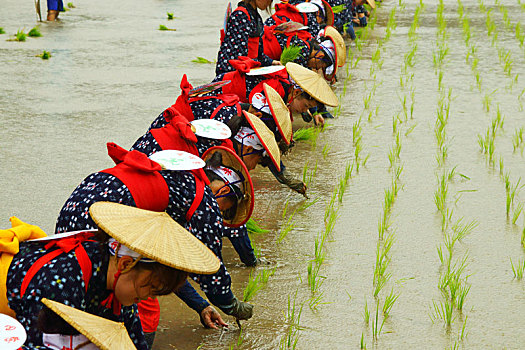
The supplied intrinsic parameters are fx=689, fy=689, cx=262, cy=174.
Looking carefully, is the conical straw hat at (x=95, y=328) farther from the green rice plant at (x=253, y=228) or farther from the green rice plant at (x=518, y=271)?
the green rice plant at (x=518, y=271)

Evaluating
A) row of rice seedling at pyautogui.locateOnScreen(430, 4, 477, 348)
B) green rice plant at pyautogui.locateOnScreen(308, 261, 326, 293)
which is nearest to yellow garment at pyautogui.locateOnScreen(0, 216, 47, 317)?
green rice plant at pyautogui.locateOnScreen(308, 261, 326, 293)

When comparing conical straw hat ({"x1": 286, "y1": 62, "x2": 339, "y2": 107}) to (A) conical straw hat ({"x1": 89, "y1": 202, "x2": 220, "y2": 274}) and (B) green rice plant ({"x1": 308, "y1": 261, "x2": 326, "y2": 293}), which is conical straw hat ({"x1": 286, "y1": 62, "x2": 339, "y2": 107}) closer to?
(B) green rice plant ({"x1": 308, "y1": 261, "x2": 326, "y2": 293})

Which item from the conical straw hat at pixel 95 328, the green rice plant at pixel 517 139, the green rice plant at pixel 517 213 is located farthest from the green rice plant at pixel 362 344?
Answer: the green rice plant at pixel 517 139

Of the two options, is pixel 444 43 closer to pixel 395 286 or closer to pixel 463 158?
pixel 463 158

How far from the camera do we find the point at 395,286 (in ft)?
10.5

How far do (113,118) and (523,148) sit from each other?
3123 mm

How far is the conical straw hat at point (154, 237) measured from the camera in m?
1.80

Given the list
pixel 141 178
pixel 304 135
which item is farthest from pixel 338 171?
pixel 141 178

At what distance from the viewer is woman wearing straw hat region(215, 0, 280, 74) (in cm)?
480

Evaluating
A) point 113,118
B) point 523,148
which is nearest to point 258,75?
point 113,118

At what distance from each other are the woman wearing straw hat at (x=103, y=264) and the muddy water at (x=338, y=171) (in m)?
0.81

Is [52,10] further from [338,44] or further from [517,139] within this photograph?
[517,139]

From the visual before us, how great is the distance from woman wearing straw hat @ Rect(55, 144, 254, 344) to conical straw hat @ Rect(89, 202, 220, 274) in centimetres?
32

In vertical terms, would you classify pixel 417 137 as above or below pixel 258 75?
below
